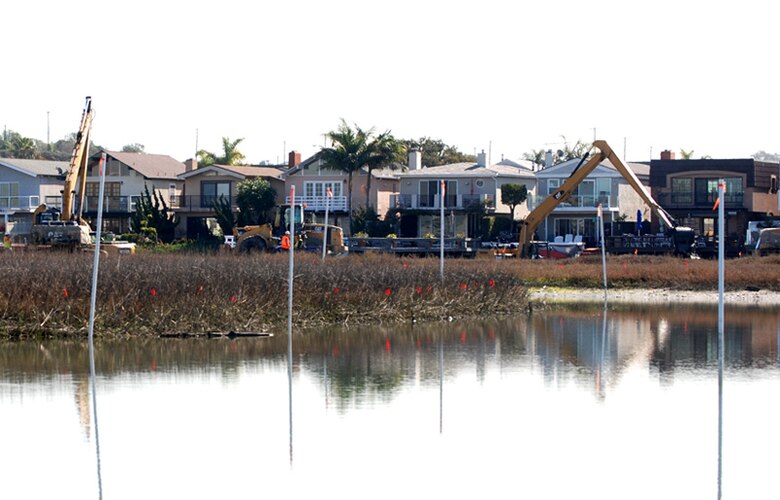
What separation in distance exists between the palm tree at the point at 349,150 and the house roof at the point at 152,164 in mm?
13113

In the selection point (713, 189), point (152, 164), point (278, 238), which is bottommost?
point (278, 238)

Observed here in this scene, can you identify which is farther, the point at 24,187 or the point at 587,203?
the point at 24,187

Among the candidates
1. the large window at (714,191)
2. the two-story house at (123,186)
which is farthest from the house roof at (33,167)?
the large window at (714,191)

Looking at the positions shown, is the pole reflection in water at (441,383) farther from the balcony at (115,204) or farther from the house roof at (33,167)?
the house roof at (33,167)

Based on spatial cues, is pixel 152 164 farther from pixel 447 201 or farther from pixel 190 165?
pixel 447 201

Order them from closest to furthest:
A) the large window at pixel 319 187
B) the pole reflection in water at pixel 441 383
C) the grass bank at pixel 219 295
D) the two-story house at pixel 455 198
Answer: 1. the pole reflection in water at pixel 441 383
2. the grass bank at pixel 219 295
3. the two-story house at pixel 455 198
4. the large window at pixel 319 187

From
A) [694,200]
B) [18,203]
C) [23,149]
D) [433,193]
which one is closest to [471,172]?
[433,193]

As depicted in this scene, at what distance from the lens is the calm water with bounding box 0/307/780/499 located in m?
17.4

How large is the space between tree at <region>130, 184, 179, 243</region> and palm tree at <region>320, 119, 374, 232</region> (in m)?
11.3

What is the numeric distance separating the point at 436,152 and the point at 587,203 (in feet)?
133

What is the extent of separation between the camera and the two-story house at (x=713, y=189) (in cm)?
8156

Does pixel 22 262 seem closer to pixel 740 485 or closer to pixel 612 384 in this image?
pixel 612 384

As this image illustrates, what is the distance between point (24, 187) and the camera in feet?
307

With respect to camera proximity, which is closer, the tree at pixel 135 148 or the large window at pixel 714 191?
the large window at pixel 714 191
